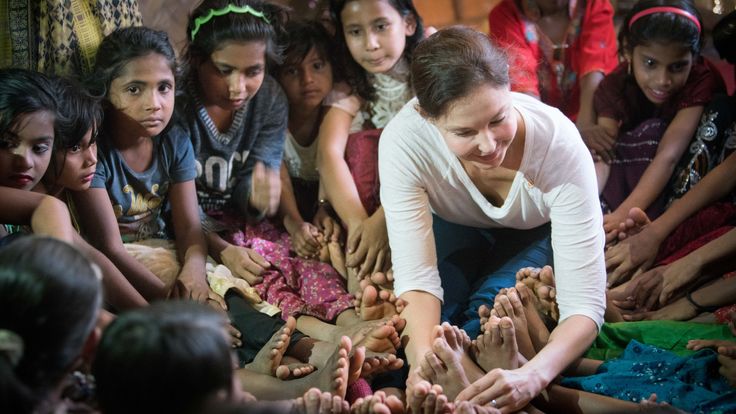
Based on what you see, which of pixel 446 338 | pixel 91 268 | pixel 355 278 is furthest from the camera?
pixel 355 278

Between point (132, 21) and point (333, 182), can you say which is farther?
point (333, 182)

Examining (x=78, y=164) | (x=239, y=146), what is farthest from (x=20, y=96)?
(x=239, y=146)

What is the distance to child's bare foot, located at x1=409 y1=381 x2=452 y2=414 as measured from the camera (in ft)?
6.03

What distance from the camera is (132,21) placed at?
2336 mm

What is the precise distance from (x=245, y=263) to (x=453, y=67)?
3.09 feet

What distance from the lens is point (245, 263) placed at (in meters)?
2.45

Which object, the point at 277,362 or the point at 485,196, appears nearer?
the point at 277,362

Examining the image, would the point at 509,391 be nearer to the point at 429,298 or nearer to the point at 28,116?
the point at 429,298

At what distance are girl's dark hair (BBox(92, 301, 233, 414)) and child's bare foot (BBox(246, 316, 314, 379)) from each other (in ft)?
2.67

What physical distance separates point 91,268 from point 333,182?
4.37 ft

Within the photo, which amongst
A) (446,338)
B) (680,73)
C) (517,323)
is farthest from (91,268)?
(680,73)

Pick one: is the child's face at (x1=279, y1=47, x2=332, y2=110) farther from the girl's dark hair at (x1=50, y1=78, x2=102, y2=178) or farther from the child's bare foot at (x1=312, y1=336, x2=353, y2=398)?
the child's bare foot at (x1=312, y1=336, x2=353, y2=398)

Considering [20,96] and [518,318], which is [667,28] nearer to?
[518,318]

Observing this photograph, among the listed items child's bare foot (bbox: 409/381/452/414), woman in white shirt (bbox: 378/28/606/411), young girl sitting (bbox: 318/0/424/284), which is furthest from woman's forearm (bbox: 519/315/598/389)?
young girl sitting (bbox: 318/0/424/284)
